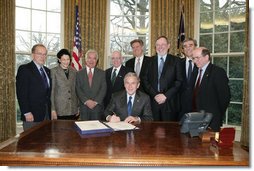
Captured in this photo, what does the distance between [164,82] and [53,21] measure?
361cm

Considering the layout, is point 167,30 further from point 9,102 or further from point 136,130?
point 136,130

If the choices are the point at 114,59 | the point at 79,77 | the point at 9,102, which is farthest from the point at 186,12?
the point at 9,102

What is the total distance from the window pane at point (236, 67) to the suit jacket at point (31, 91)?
381 centimetres

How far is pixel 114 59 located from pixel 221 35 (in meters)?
2.82

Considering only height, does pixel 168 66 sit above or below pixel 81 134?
above

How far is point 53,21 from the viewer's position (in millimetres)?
5977

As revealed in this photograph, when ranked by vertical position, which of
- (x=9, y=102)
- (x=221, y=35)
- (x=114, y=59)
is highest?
(x=221, y=35)

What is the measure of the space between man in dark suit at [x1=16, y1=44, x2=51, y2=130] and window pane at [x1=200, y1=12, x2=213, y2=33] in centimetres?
372

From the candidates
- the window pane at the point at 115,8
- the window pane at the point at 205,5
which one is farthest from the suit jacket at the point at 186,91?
the window pane at the point at 115,8

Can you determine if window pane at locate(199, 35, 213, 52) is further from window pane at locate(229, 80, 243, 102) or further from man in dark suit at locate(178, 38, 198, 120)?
man in dark suit at locate(178, 38, 198, 120)

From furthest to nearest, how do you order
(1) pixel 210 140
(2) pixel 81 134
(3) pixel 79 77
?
1. (3) pixel 79 77
2. (2) pixel 81 134
3. (1) pixel 210 140

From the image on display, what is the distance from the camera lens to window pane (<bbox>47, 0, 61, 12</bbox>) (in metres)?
5.93

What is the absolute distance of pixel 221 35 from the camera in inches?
216

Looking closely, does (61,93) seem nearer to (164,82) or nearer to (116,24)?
(164,82)
